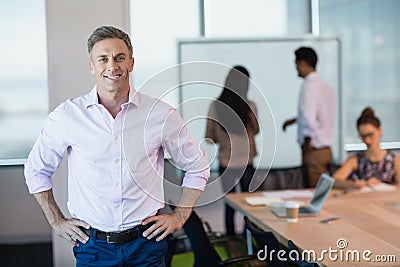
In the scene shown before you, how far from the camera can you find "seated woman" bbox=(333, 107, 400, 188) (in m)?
4.77

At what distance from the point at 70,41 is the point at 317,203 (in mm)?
1984

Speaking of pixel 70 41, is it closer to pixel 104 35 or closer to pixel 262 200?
pixel 262 200

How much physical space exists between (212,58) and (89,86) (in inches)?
83.6

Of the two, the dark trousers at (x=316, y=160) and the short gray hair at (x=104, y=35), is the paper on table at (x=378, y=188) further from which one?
the short gray hair at (x=104, y=35)

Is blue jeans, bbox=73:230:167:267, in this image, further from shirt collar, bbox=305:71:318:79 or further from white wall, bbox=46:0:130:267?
shirt collar, bbox=305:71:318:79

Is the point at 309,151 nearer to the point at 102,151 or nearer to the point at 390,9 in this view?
the point at 390,9

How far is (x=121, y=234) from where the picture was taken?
254 centimetres

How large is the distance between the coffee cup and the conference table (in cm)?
4

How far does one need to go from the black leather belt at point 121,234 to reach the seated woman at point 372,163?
2484 mm

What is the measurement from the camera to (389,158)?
4797mm

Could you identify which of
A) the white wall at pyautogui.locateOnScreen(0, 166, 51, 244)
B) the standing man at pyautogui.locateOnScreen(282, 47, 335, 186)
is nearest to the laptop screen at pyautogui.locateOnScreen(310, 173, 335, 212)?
the standing man at pyautogui.locateOnScreen(282, 47, 335, 186)

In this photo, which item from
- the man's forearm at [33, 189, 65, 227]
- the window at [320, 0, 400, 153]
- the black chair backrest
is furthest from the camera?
the window at [320, 0, 400, 153]

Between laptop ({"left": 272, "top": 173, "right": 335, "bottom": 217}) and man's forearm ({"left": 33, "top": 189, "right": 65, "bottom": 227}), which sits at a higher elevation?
man's forearm ({"left": 33, "top": 189, "right": 65, "bottom": 227})

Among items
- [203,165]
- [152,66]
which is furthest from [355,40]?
[203,165]
